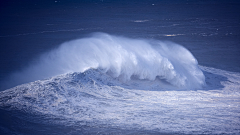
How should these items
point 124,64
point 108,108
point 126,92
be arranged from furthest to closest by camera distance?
point 124,64
point 126,92
point 108,108

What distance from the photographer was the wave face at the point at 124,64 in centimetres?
1042

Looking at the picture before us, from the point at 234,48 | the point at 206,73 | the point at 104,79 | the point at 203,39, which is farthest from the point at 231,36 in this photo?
the point at 104,79

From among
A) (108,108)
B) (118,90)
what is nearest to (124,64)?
(118,90)

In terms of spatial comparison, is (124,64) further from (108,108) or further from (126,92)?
A: (108,108)

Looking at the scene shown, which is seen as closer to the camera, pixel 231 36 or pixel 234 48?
pixel 234 48

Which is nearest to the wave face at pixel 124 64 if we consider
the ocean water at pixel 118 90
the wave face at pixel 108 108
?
the ocean water at pixel 118 90

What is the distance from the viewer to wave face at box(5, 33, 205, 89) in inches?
410

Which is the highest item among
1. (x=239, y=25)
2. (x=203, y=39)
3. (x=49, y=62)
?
(x=239, y=25)

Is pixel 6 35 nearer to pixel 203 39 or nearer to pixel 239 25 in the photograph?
pixel 203 39

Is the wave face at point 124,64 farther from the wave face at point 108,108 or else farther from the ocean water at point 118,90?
the wave face at point 108,108

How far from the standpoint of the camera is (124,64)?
10703mm

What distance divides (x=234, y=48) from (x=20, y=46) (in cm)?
1276

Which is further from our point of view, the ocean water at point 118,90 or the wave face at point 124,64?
the wave face at point 124,64

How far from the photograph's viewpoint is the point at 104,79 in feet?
32.6
